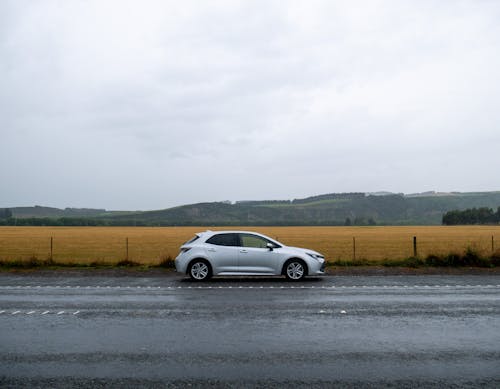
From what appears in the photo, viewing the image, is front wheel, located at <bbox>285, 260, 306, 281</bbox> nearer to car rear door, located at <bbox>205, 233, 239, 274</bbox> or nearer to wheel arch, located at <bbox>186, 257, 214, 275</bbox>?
car rear door, located at <bbox>205, 233, 239, 274</bbox>

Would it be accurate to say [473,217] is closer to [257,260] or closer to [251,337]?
[257,260]

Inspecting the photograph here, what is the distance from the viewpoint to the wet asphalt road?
6.14 m

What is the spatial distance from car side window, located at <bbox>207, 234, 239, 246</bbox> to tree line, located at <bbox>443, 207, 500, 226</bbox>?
16633 centimetres

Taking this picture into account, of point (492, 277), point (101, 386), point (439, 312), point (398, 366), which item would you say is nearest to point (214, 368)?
point (101, 386)

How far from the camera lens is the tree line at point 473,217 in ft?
550

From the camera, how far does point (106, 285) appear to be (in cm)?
1548

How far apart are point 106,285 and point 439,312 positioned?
9405 millimetres

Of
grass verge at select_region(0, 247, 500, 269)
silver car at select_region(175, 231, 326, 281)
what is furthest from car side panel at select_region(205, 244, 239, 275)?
grass verge at select_region(0, 247, 500, 269)

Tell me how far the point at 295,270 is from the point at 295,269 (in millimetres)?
30

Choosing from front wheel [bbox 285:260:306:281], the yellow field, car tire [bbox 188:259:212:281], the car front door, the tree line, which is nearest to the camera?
the car front door

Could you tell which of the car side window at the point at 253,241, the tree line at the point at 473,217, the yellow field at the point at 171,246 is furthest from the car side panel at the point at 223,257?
the tree line at the point at 473,217

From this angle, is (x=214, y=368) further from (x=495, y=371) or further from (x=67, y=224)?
(x=67, y=224)

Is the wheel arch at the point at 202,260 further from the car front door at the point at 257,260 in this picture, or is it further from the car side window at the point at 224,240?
the car front door at the point at 257,260

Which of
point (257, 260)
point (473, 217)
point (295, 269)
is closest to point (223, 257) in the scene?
point (257, 260)
